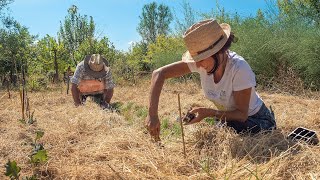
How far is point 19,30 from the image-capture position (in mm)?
22422

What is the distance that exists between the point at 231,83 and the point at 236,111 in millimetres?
210

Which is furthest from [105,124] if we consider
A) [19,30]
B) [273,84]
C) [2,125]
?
[19,30]

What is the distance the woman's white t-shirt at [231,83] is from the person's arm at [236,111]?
51 millimetres

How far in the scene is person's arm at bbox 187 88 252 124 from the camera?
2461mm

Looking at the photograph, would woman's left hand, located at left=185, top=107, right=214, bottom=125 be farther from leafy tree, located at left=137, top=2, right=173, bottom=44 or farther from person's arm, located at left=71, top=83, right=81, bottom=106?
leafy tree, located at left=137, top=2, right=173, bottom=44

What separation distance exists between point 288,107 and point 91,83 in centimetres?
350

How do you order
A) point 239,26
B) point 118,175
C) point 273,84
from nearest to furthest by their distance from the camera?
1. point 118,175
2. point 273,84
3. point 239,26

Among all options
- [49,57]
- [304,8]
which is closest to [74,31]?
[49,57]

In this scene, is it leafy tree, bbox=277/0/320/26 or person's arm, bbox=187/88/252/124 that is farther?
leafy tree, bbox=277/0/320/26

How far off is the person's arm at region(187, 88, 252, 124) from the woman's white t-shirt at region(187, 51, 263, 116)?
51 mm

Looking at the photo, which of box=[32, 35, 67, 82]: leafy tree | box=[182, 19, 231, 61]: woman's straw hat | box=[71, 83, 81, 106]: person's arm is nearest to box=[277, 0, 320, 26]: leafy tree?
box=[71, 83, 81, 106]: person's arm

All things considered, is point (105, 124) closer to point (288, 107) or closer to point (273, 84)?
point (288, 107)

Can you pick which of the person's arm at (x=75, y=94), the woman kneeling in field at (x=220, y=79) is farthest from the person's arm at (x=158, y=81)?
the person's arm at (x=75, y=94)

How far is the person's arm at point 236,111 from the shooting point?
246cm
